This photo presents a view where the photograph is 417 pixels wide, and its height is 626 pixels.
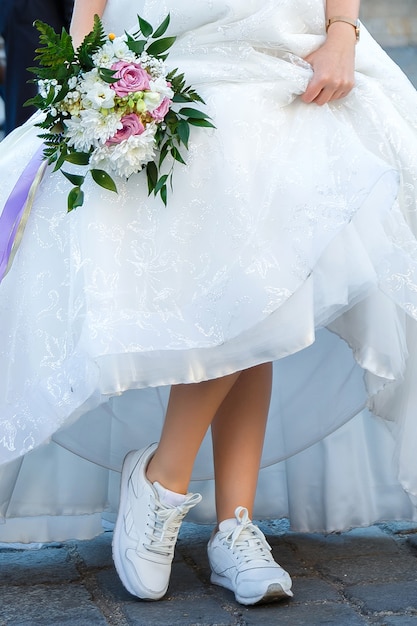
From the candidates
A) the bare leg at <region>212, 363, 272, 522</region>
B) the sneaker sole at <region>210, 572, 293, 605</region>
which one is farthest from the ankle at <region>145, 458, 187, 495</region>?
the sneaker sole at <region>210, 572, 293, 605</region>

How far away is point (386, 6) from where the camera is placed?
12266 millimetres

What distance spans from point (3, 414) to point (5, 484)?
326 millimetres

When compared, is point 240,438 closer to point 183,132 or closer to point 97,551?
point 97,551

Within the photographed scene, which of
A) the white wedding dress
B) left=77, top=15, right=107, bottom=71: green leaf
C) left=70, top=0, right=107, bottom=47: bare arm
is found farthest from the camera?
left=70, top=0, right=107, bottom=47: bare arm

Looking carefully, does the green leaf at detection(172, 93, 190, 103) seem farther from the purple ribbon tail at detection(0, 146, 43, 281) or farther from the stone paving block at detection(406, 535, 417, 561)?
the stone paving block at detection(406, 535, 417, 561)

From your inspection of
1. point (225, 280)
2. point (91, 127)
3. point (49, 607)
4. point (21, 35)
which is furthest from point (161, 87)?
point (21, 35)

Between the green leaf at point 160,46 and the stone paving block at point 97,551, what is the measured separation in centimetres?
99

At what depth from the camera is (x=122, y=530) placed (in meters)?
2.03

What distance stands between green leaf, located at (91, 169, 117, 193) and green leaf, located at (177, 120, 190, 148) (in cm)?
14

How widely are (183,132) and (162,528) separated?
0.71 metres

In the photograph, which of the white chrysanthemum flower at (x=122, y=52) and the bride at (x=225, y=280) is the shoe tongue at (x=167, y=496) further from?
the white chrysanthemum flower at (x=122, y=52)

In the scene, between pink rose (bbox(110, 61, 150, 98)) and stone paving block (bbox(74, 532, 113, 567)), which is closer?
pink rose (bbox(110, 61, 150, 98))

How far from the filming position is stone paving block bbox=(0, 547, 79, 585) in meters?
2.09

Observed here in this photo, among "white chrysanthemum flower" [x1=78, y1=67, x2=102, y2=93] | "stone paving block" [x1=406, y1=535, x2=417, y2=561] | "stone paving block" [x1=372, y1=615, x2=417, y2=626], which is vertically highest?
"white chrysanthemum flower" [x1=78, y1=67, x2=102, y2=93]
